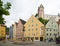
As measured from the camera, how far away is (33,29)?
103 meters

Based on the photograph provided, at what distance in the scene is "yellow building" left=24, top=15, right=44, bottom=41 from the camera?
101000 millimetres

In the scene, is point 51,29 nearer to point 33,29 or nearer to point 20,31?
point 33,29

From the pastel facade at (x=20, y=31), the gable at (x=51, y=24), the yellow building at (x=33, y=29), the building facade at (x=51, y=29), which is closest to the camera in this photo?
the building facade at (x=51, y=29)

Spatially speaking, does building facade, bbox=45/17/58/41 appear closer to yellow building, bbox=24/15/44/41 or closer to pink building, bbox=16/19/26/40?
yellow building, bbox=24/15/44/41

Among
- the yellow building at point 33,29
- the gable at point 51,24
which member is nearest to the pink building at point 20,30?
the yellow building at point 33,29

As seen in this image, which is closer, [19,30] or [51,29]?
[51,29]

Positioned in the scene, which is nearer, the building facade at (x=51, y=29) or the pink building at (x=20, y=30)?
the building facade at (x=51, y=29)

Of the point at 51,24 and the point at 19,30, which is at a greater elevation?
the point at 51,24

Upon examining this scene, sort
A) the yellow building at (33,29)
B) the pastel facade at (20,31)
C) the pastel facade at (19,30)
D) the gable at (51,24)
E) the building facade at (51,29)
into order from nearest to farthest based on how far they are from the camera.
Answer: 1. the building facade at (51,29)
2. the gable at (51,24)
3. the yellow building at (33,29)
4. the pastel facade at (20,31)
5. the pastel facade at (19,30)

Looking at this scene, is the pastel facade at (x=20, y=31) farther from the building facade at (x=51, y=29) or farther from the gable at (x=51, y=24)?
the gable at (x=51, y=24)

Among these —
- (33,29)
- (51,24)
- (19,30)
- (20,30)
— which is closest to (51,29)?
(51,24)

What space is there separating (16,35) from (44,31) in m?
18.3

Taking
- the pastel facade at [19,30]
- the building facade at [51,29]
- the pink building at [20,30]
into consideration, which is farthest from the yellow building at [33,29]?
the pastel facade at [19,30]

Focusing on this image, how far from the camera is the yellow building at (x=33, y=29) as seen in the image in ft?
331
